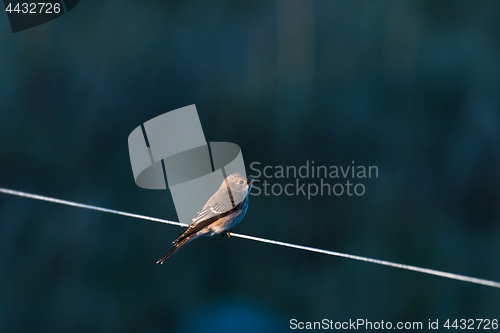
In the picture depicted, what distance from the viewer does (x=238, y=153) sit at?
589cm

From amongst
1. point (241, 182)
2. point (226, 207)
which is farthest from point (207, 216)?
point (241, 182)

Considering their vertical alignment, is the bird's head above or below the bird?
above

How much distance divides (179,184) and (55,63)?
278 centimetres

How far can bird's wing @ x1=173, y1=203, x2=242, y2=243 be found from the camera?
3385 millimetres

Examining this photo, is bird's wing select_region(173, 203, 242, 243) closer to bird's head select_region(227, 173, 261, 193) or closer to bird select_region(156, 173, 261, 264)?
bird select_region(156, 173, 261, 264)

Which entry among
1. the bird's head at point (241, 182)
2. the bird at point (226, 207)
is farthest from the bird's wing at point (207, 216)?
the bird's head at point (241, 182)

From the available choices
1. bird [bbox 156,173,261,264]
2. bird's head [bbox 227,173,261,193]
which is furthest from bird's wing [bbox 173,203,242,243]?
bird's head [bbox 227,173,261,193]

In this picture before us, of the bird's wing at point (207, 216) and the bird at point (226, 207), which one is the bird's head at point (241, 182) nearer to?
the bird at point (226, 207)

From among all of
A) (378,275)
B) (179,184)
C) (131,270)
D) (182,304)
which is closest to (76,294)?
(131,270)

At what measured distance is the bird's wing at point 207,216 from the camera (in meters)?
3.38

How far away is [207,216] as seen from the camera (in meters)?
3.56

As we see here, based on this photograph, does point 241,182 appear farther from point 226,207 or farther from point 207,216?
point 207,216

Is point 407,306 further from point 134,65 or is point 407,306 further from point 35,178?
point 35,178

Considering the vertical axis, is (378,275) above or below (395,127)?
below
